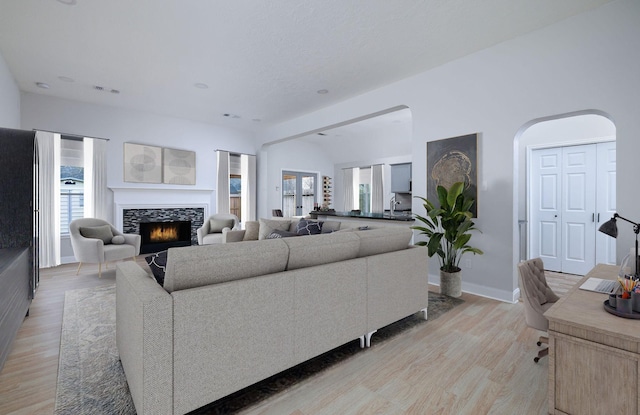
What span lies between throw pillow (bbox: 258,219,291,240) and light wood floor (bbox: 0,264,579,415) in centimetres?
252

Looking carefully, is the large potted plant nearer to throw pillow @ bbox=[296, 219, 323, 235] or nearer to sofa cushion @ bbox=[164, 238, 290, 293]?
throw pillow @ bbox=[296, 219, 323, 235]

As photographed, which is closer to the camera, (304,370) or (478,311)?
(304,370)

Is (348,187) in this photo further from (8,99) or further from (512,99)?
(8,99)

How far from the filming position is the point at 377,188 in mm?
8562

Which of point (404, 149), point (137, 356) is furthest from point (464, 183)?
point (404, 149)

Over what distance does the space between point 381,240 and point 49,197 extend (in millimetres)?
5952

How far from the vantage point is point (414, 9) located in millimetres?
2797

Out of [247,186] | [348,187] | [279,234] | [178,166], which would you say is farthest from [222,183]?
[348,187]

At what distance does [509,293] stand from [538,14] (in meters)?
2.94

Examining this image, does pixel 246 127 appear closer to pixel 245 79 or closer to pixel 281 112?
pixel 281 112

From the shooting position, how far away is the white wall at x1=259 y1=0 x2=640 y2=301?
267 centimetres

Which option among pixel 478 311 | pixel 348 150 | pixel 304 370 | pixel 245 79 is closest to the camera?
pixel 304 370

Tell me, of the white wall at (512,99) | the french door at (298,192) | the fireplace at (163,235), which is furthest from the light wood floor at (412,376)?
the french door at (298,192)

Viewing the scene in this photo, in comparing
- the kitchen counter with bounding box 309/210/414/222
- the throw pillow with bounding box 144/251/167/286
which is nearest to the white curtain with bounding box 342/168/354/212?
the kitchen counter with bounding box 309/210/414/222
